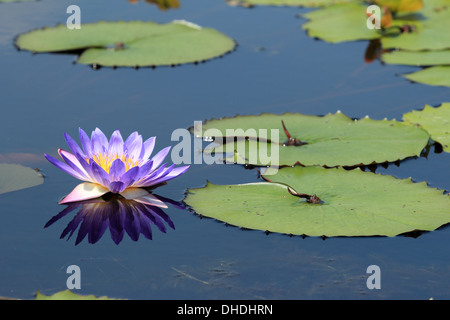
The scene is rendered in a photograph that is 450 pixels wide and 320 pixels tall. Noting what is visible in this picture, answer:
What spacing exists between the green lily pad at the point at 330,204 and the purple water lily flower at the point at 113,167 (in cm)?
22

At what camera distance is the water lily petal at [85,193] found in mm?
3377

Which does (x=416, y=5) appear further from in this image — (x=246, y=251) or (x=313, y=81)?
(x=246, y=251)

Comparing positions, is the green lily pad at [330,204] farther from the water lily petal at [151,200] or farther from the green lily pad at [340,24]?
the green lily pad at [340,24]

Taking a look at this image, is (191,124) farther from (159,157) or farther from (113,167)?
(113,167)

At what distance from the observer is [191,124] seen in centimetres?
438

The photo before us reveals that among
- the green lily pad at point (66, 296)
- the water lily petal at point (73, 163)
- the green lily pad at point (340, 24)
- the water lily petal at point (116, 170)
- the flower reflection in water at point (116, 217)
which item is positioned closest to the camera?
the green lily pad at point (66, 296)

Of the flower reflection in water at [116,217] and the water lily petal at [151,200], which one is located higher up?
the water lily petal at [151,200]

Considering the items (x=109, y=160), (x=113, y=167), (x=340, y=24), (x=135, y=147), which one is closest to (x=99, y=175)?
(x=113, y=167)

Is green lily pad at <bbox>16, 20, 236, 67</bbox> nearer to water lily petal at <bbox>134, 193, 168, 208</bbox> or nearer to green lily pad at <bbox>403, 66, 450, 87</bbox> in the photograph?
green lily pad at <bbox>403, 66, 450, 87</bbox>

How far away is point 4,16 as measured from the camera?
267 inches

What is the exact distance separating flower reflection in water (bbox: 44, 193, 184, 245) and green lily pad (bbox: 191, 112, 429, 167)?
722 millimetres

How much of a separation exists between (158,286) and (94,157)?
98cm

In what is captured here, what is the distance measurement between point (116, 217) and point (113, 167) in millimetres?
234

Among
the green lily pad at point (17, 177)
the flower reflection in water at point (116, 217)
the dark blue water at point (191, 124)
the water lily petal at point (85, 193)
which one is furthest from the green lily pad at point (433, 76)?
the green lily pad at point (17, 177)
